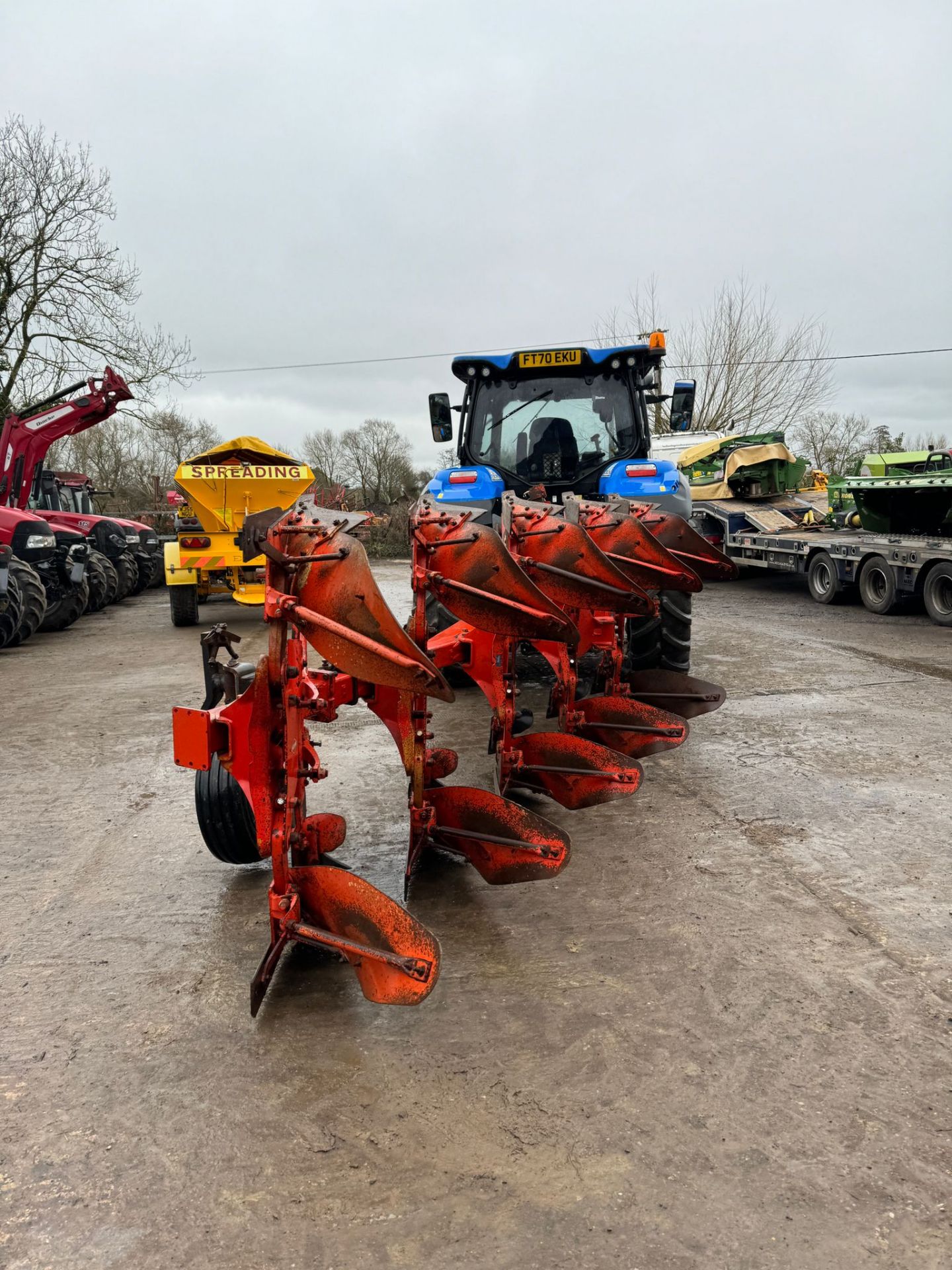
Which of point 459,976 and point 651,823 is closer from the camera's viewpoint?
point 459,976

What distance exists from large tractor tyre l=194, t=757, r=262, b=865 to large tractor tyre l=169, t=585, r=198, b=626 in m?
7.50

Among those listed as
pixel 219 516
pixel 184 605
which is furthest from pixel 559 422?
pixel 184 605

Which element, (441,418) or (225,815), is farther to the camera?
(441,418)

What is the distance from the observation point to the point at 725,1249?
167 cm

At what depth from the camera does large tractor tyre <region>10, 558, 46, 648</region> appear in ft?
29.5

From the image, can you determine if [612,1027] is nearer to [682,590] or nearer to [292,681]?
[292,681]

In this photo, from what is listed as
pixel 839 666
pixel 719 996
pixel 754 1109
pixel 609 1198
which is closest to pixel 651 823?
pixel 719 996

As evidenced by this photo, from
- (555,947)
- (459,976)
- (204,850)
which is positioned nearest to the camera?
(459,976)

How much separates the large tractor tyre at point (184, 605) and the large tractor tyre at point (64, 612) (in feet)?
3.73

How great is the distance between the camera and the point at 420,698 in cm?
316

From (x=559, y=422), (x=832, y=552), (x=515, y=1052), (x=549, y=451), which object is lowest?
(x=515, y=1052)

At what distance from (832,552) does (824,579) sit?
0.55 m

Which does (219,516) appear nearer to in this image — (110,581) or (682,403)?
(110,581)

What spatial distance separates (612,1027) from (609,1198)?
58 cm
